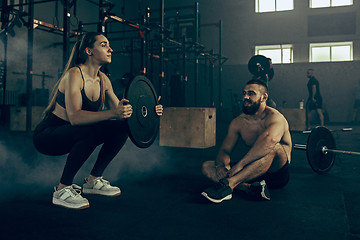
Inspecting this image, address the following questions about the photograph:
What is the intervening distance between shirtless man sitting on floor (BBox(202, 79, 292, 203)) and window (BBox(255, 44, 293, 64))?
28.8 feet

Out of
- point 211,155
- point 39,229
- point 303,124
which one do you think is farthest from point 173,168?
point 303,124

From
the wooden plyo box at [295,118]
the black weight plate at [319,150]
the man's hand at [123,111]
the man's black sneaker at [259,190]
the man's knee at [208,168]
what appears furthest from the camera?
the wooden plyo box at [295,118]

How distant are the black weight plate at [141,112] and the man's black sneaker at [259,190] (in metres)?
0.64

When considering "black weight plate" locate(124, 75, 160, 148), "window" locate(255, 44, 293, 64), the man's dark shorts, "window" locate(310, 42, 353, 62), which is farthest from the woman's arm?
"window" locate(310, 42, 353, 62)

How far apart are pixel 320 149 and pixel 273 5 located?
9012mm

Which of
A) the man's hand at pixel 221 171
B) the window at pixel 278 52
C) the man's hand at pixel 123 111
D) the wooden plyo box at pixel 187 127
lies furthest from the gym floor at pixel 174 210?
the window at pixel 278 52

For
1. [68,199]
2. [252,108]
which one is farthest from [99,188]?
[252,108]

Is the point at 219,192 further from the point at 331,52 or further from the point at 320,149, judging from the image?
the point at 331,52

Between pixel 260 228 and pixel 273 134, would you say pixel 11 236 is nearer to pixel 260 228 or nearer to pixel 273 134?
pixel 260 228

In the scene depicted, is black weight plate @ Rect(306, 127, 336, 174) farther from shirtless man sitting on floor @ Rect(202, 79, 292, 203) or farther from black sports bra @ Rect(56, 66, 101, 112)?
black sports bra @ Rect(56, 66, 101, 112)

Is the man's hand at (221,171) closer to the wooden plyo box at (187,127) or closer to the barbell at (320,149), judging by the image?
the barbell at (320,149)

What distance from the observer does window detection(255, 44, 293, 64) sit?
33.4 feet

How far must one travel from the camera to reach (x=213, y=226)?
1.43m

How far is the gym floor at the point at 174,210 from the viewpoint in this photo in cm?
135
